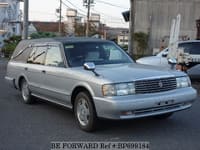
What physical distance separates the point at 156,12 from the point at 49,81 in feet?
71.2

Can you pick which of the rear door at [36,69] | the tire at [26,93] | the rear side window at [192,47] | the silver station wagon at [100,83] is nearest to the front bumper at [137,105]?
the silver station wagon at [100,83]

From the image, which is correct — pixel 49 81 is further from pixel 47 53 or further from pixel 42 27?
pixel 42 27

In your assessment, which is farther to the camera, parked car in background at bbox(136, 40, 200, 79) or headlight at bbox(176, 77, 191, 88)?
parked car in background at bbox(136, 40, 200, 79)

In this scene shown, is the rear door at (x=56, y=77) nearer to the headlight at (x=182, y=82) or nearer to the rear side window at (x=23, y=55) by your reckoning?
the rear side window at (x=23, y=55)

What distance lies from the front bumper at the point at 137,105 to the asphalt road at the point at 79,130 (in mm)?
422

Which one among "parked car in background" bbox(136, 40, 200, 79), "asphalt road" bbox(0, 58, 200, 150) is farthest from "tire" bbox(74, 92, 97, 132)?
"parked car in background" bbox(136, 40, 200, 79)

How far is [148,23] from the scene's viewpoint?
27.5 meters

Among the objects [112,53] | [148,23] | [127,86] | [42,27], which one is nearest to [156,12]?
[148,23]

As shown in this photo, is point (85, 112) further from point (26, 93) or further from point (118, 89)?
point (26, 93)

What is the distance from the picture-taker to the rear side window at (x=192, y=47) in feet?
42.7

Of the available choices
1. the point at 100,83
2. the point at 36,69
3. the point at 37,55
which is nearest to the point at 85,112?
the point at 100,83

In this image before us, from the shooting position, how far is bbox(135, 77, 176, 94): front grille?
18.7ft

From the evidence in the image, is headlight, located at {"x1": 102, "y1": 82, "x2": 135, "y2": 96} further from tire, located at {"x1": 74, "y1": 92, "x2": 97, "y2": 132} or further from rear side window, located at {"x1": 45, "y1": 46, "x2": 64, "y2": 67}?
rear side window, located at {"x1": 45, "y1": 46, "x2": 64, "y2": 67}

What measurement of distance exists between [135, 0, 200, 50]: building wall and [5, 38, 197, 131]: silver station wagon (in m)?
20.3
